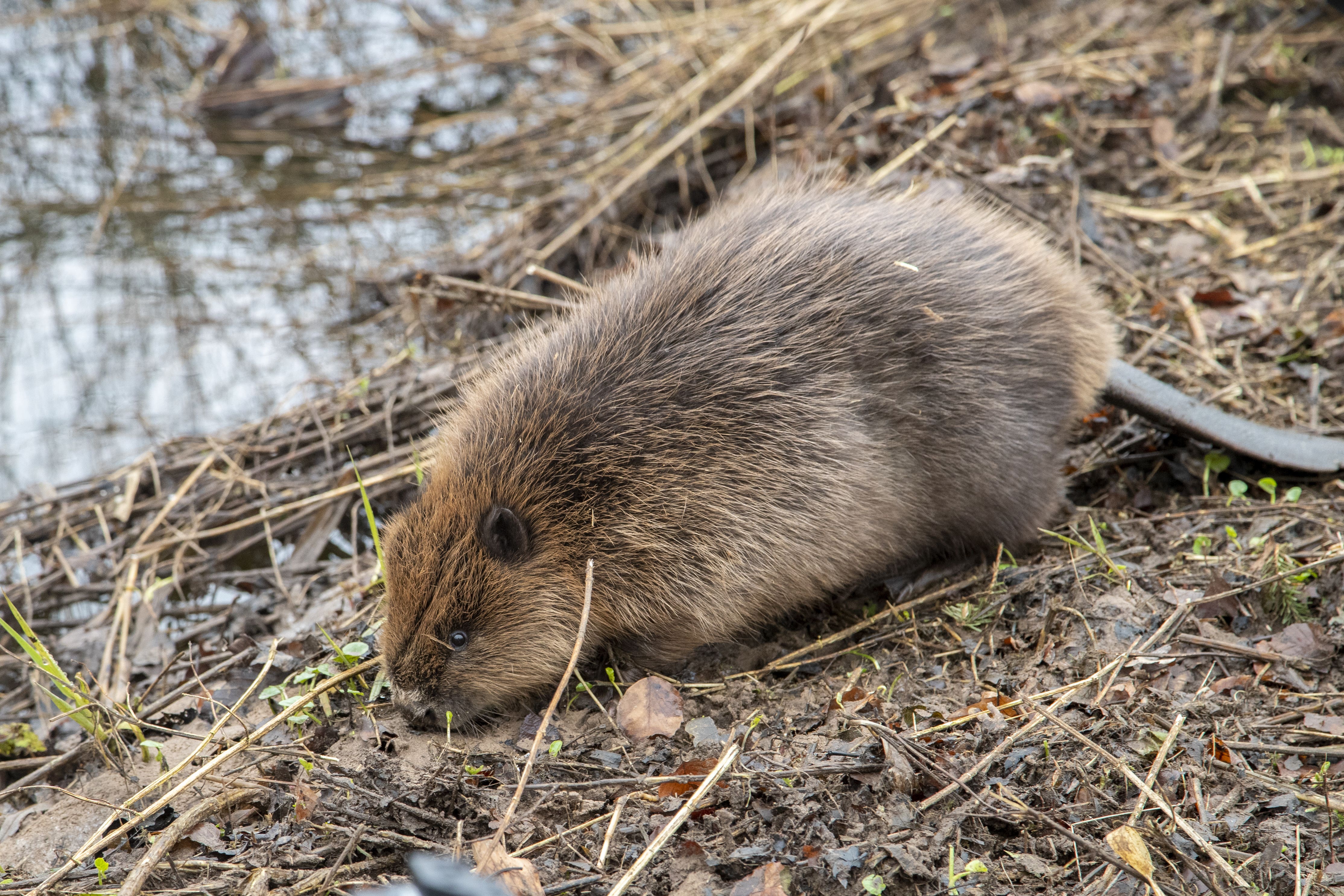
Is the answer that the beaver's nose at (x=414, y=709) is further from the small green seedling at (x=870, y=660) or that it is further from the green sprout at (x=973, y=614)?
the green sprout at (x=973, y=614)

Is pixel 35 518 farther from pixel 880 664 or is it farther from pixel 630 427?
pixel 880 664

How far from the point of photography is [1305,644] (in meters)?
2.86

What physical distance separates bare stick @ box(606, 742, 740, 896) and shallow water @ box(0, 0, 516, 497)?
2.81m

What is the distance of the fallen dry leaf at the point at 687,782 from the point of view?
261 centimetres

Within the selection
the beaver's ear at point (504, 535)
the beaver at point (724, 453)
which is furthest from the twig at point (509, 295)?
the beaver's ear at point (504, 535)

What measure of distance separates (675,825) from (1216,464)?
96.6 inches

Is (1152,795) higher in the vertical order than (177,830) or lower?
lower

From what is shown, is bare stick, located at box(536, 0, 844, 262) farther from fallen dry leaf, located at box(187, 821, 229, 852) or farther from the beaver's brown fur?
fallen dry leaf, located at box(187, 821, 229, 852)

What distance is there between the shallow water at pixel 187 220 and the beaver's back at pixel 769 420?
1.92 m

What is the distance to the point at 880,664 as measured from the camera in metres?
3.17

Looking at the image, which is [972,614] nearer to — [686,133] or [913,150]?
[913,150]

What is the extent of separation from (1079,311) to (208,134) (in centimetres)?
617

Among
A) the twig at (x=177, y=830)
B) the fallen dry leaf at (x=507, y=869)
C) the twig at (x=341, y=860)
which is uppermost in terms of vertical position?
the twig at (x=177, y=830)

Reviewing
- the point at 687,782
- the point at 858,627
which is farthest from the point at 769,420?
the point at 687,782
